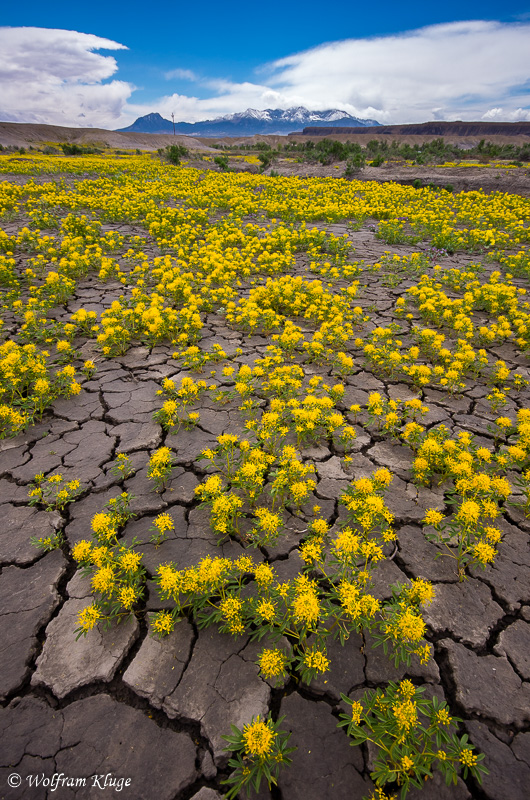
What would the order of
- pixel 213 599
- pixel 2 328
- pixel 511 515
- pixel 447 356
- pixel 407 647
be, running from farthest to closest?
pixel 2 328, pixel 447 356, pixel 511 515, pixel 213 599, pixel 407 647

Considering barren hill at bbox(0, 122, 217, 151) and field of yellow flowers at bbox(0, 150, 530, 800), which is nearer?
field of yellow flowers at bbox(0, 150, 530, 800)

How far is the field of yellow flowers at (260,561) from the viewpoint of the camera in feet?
5.89

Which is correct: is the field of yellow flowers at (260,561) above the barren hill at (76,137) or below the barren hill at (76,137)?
below

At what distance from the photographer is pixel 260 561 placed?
2.69 meters

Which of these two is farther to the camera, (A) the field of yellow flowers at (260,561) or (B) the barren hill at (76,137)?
(B) the barren hill at (76,137)

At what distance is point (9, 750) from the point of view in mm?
1811

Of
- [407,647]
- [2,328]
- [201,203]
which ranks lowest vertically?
[407,647]

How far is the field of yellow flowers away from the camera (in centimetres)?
180

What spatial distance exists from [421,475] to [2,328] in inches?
240

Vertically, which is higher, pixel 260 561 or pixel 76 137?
pixel 76 137

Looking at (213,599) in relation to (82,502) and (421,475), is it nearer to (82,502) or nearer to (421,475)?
(82,502)

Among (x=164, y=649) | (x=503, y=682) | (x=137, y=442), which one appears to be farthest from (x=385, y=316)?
(x=164, y=649)

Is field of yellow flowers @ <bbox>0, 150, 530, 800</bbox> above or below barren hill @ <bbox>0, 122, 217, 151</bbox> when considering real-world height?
below

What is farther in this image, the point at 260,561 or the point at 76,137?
the point at 76,137
